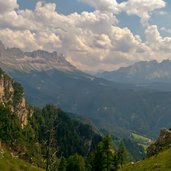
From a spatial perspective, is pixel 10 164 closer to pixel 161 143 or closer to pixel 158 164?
pixel 161 143

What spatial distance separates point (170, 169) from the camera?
54938 mm

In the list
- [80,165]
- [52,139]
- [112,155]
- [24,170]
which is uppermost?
[52,139]

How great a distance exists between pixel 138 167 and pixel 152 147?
63.0 ft

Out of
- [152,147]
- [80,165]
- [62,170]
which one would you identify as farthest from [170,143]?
[62,170]

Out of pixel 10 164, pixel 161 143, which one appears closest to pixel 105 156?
pixel 161 143

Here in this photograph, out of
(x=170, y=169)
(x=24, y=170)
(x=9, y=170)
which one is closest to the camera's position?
(x=170, y=169)

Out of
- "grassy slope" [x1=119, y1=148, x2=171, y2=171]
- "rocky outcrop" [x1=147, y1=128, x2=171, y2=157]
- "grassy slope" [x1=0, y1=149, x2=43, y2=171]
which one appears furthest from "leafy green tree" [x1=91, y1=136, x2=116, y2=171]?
"grassy slope" [x1=0, y1=149, x2=43, y2=171]

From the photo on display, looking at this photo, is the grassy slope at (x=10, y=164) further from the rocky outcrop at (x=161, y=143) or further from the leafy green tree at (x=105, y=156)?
the rocky outcrop at (x=161, y=143)

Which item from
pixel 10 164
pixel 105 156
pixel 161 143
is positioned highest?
pixel 161 143

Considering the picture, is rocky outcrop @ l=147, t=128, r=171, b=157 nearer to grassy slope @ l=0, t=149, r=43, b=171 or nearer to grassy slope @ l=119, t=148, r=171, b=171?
grassy slope @ l=119, t=148, r=171, b=171

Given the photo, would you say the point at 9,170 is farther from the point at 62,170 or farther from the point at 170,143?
the point at 170,143

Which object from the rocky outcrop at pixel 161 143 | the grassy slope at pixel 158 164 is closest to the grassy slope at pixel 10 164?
the rocky outcrop at pixel 161 143

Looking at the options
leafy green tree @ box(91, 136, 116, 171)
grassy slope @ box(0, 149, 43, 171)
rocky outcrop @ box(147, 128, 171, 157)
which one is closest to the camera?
rocky outcrop @ box(147, 128, 171, 157)

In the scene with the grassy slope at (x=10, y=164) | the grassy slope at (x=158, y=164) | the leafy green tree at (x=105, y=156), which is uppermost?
the grassy slope at (x=158, y=164)
